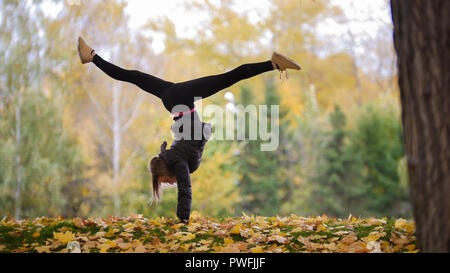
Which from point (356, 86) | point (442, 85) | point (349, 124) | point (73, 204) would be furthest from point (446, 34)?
point (356, 86)

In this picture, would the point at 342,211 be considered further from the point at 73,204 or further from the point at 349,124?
the point at 73,204

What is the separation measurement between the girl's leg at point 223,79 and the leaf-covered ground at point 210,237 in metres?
1.18

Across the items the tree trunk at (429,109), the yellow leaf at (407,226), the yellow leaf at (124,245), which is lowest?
the yellow leaf at (124,245)

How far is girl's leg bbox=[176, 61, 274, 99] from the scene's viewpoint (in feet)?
10.4

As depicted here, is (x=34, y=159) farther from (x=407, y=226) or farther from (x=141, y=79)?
(x=407, y=226)

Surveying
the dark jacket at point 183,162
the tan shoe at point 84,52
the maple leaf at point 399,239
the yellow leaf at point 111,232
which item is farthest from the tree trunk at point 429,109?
the tan shoe at point 84,52

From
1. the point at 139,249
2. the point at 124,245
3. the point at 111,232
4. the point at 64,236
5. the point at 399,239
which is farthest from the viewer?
the point at 111,232

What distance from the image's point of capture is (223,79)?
332cm

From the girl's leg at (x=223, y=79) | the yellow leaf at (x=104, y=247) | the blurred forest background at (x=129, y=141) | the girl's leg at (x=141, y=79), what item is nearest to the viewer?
the yellow leaf at (x=104, y=247)

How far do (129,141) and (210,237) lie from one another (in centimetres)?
1010

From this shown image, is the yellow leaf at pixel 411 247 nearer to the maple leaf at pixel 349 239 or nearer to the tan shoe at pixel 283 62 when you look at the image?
the maple leaf at pixel 349 239

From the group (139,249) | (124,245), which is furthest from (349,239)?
(124,245)

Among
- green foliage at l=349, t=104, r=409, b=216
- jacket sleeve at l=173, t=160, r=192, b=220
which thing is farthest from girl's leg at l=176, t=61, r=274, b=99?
green foliage at l=349, t=104, r=409, b=216

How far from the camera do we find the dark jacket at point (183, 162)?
3.66 m
